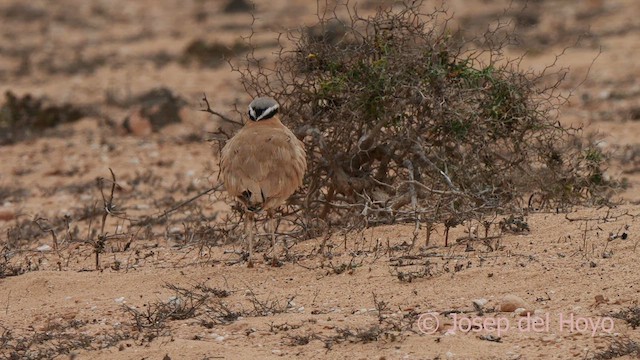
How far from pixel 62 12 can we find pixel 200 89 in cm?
1125

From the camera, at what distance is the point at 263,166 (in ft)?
21.9

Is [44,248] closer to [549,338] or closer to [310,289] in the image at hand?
[310,289]

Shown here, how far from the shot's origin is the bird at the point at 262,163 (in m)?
6.67

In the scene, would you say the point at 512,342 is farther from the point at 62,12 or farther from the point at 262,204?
the point at 62,12

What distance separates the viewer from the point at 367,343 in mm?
5465

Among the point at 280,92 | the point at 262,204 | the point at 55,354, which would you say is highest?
the point at 280,92

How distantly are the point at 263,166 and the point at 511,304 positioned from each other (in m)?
1.76

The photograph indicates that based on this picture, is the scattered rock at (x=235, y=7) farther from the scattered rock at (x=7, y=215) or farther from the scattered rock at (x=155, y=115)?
the scattered rock at (x=7, y=215)

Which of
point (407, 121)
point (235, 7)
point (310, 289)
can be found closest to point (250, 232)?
point (310, 289)

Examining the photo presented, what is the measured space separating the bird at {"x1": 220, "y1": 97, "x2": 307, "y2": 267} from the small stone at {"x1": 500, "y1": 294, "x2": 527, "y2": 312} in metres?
1.62

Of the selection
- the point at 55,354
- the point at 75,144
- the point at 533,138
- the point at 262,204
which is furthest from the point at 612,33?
the point at 55,354

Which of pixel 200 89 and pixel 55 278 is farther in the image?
pixel 200 89

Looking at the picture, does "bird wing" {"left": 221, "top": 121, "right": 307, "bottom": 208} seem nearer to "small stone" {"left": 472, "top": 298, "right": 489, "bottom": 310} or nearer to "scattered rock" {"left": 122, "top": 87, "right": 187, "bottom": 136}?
"small stone" {"left": 472, "top": 298, "right": 489, "bottom": 310}

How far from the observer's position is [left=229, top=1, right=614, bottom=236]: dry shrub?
7500 millimetres
